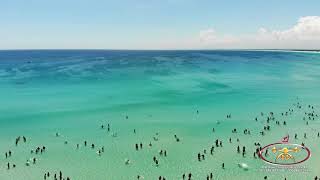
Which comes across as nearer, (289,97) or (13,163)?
(13,163)

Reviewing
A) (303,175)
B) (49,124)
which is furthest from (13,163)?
(303,175)

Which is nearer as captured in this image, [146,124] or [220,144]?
[220,144]

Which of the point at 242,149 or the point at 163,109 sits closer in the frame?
the point at 242,149

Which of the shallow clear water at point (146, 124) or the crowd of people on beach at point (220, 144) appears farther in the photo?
the crowd of people on beach at point (220, 144)

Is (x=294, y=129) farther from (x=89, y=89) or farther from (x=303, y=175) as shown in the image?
(x=89, y=89)

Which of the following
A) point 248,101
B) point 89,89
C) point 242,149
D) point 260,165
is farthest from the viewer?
point 89,89

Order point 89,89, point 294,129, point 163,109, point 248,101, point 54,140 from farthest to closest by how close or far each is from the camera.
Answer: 1. point 89,89
2. point 248,101
3. point 163,109
4. point 294,129
5. point 54,140

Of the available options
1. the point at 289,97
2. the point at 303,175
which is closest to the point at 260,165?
the point at 303,175

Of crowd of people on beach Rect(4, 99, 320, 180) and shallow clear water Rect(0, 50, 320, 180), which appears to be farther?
crowd of people on beach Rect(4, 99, 320, 180)

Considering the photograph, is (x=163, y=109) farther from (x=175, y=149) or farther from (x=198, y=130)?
(x=175, y=149)

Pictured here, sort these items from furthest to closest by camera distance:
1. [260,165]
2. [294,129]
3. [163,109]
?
[163,109] < [294,129] < [260,165]
